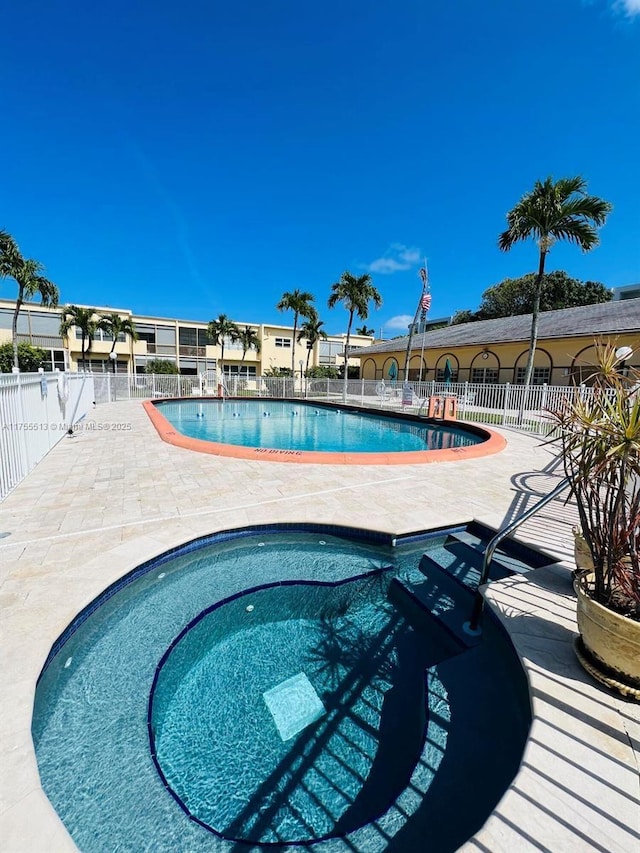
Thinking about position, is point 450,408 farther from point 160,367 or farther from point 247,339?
point 160,367

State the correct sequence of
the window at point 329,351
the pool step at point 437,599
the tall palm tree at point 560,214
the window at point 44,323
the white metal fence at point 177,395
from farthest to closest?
the window at point 329,351 → the window at point 44,323 → the tall palm tree at point 560,214 → the white metal fence at point 177,395 → the pool step at point 437,599

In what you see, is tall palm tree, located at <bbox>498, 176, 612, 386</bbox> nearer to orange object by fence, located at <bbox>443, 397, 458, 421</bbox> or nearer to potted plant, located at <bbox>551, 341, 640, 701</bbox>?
orange object by fence, located at <bbox>443, 397, 458, 421</bbox>

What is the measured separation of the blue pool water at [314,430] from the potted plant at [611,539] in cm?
899

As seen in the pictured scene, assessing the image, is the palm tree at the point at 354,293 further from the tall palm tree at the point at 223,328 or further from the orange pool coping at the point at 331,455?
the orange pool coping at the point at 331,455

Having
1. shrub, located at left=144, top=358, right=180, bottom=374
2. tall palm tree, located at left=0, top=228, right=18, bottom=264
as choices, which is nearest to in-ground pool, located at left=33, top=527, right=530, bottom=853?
tall palm tree, located at left=0, top=228, right=18, bottom=264

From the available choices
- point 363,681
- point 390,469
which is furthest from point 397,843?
point 390,469

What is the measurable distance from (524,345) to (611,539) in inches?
900

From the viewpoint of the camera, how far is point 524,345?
71.5 feet

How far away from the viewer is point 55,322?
3591 centimetres

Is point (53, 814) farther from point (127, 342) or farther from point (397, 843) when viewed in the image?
point (127, 342)

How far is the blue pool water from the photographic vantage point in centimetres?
1208

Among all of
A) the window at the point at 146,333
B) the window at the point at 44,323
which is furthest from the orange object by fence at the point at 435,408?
the window at the point at 44,323

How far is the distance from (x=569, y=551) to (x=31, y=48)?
1895 cm

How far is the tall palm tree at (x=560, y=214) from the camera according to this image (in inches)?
526
